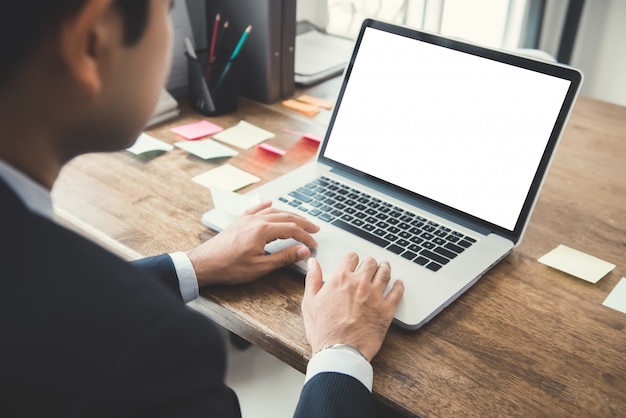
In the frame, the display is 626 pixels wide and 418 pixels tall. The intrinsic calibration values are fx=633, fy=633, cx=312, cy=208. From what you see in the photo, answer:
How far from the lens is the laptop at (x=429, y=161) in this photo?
95 centimetres

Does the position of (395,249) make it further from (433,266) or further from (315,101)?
(315,101)

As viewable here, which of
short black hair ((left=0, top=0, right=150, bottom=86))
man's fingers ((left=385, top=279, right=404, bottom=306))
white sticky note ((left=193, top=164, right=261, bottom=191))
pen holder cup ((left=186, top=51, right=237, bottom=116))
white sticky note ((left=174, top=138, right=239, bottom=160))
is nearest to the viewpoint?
short black hair ((left=0, top=0, right=150, bottom=86))

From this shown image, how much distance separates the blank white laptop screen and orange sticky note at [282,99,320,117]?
339 mm

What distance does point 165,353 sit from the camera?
0.47 metres

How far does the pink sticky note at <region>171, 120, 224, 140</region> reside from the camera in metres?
1.37

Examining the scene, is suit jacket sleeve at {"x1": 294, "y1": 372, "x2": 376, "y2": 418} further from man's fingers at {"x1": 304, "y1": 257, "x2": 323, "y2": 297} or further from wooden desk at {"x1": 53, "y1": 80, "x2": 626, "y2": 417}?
man's fingers at {"x1": 304, "y1": 257, "x2": 323, "y2": 297}

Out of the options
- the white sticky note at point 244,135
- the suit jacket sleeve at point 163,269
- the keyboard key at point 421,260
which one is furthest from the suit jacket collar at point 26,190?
the white sticky note at point 244,135

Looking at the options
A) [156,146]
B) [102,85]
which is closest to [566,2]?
[156,146]

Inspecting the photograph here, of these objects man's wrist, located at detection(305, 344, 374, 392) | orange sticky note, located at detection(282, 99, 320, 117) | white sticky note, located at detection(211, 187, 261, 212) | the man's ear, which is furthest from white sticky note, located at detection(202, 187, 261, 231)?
the man's ear

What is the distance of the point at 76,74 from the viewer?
1.56ft

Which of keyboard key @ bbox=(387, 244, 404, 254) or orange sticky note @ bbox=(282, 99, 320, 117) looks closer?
keyboard key @ bbox=(387, 244, 404, 254)

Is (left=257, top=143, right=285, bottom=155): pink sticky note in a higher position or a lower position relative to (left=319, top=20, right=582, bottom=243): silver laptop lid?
lower

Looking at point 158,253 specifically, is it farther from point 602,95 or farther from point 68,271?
point 602,95

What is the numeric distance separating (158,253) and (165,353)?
1.76 feet
